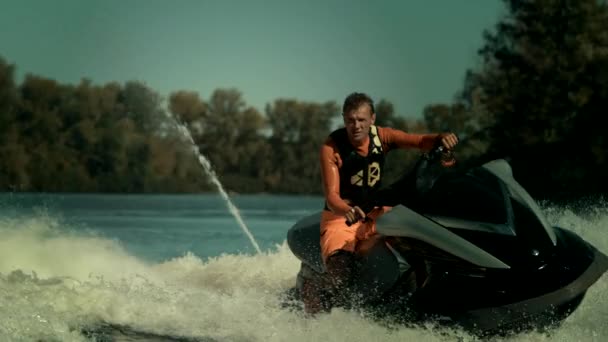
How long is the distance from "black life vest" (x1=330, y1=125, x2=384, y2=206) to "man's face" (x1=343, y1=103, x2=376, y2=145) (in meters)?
0.07

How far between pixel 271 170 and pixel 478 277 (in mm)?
63507

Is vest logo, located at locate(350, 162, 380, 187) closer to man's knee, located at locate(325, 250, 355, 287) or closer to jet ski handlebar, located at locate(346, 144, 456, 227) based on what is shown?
jet ski handlebar, located at locate(346, 144, 456, 227)

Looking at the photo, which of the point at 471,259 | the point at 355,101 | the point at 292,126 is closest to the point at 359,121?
the point at 355,101

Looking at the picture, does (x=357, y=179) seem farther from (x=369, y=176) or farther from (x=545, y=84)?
(x=545, y=84)

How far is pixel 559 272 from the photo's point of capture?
4566mm

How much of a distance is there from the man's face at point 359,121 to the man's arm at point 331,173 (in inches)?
5.3

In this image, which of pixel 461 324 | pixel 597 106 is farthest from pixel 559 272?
pixel 597 106

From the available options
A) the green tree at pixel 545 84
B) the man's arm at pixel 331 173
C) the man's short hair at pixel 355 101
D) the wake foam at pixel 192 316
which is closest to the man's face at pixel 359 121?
the man's short hair at pixel 355 101

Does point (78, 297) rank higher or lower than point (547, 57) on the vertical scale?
lower

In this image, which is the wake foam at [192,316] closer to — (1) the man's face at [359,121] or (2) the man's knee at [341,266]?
(2) the man's knee at [341,266]

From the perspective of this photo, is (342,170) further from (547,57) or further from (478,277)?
(547,57)

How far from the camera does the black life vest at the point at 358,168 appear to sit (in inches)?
204

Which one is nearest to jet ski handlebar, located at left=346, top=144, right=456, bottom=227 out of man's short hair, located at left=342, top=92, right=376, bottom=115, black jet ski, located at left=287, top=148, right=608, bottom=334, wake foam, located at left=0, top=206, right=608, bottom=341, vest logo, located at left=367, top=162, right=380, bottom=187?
black jet ski, located at left=287, top=148, right=608, bottom=334

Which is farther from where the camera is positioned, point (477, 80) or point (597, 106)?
point (477, 80)
